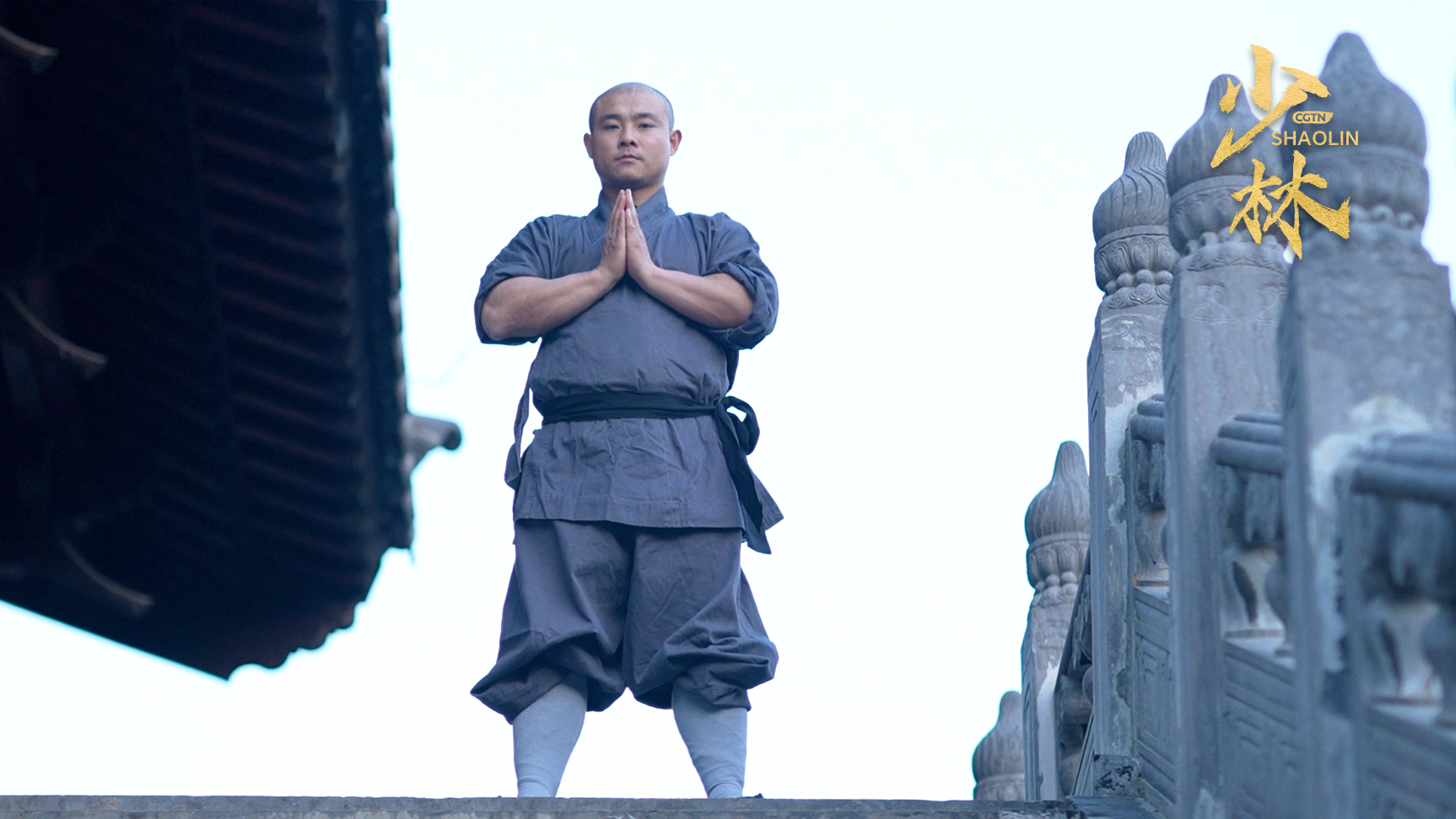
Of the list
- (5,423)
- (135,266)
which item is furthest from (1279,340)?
(5,423)

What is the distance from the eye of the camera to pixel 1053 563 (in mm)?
7070

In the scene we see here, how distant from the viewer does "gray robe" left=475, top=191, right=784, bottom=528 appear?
16.3 feet

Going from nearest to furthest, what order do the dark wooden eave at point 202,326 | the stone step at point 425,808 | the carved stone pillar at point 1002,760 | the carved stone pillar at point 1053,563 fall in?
the stone step at point 425,808 → the dark wooden eave at point 202,326 → the carved stone pillar at point 1053,563 → the carved stone pillar at point 1002,760

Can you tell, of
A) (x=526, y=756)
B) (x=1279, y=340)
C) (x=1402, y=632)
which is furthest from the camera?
(x=526, y=756)

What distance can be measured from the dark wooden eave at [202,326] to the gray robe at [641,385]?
32cm

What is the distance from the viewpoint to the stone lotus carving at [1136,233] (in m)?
5.20

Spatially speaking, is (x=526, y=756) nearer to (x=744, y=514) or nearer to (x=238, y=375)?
(x=744, y=514)

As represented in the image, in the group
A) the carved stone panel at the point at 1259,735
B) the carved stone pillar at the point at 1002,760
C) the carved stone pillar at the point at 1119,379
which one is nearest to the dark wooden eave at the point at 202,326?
the carved stone pillar at the point at 1119,379

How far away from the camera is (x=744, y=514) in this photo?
17.0 ft

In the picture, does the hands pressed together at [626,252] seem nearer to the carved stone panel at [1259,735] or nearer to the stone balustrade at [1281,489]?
the stone balustrade at [1281,489]

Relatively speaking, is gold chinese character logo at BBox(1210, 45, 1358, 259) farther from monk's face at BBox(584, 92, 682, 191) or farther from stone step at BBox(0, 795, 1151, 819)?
monk's face at BBox(584, 92, 682, 191)

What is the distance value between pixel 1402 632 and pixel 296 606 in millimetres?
4014

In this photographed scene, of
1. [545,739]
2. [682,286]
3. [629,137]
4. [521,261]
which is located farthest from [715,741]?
[629,137]

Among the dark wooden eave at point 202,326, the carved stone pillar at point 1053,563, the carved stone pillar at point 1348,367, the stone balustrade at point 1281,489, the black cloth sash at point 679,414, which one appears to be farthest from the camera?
the carved stone pillar at point 1053,563
